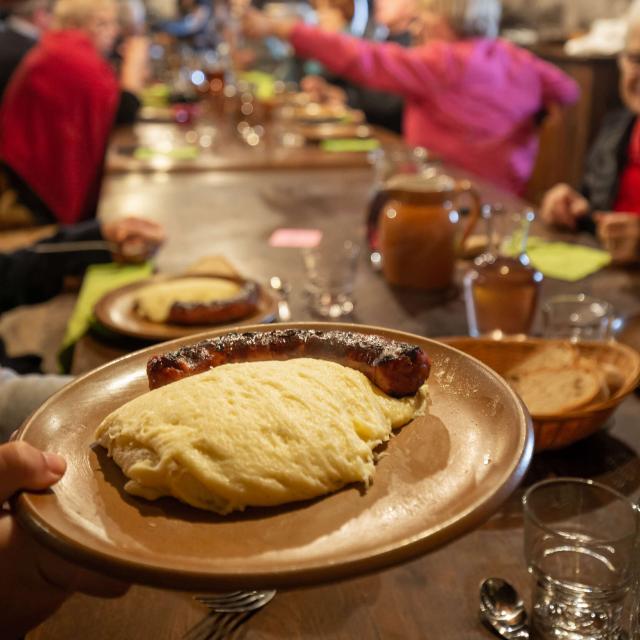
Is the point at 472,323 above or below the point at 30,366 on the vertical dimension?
above

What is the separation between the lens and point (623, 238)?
180 centimetres

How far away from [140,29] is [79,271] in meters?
4.78

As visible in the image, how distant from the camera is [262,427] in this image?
60cm

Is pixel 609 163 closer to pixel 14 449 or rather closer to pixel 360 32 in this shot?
pixel 14 449

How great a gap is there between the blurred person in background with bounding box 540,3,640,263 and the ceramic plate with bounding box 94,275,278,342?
987 mm

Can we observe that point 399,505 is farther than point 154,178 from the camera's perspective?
No

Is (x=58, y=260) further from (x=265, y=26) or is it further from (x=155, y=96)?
(x=155, y=96)

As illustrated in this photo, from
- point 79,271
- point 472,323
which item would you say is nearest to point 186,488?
point 472,323

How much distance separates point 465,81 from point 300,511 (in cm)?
325

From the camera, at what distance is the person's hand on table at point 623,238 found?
5.82 feet

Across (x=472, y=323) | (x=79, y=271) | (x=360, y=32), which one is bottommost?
(x=360, y=32)

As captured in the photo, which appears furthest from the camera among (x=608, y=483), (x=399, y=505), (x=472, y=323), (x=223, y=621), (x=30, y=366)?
(x=30, y=366)

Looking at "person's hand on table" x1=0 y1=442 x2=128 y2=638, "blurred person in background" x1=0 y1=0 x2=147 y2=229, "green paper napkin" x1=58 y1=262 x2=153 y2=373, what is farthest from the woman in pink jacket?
"person's hand on table" x1=0 y1=442 x2=128 y2=638

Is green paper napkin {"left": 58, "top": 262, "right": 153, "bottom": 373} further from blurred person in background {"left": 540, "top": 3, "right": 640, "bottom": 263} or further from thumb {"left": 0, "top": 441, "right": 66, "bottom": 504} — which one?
blurred person in background {"left": 540, "top": 3, "right": 640, "bottom": 263}
